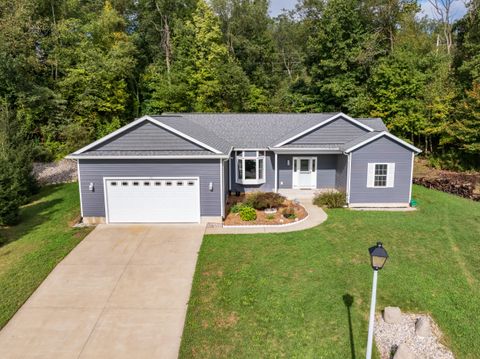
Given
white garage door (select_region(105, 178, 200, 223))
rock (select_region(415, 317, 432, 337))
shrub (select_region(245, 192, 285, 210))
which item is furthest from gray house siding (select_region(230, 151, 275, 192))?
rock (select_region(415, 317, 432, 337))

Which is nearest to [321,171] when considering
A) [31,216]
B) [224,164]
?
[224,164]

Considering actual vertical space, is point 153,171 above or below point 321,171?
above

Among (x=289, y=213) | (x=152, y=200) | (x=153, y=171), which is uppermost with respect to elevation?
(x=153, y=171)

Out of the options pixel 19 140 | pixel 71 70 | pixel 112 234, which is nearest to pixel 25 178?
pixel 19 140

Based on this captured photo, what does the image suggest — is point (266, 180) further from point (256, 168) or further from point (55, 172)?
point (55, 172)

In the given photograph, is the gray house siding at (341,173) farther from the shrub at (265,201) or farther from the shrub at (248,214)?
the shrub at (248,214)

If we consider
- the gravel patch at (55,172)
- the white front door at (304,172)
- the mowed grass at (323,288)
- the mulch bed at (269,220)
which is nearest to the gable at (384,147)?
the white front door at (304,172)

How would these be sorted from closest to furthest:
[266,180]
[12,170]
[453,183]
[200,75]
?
1. [12,170]
2. [266,180]
3. [453,183]
4. [200,75]
